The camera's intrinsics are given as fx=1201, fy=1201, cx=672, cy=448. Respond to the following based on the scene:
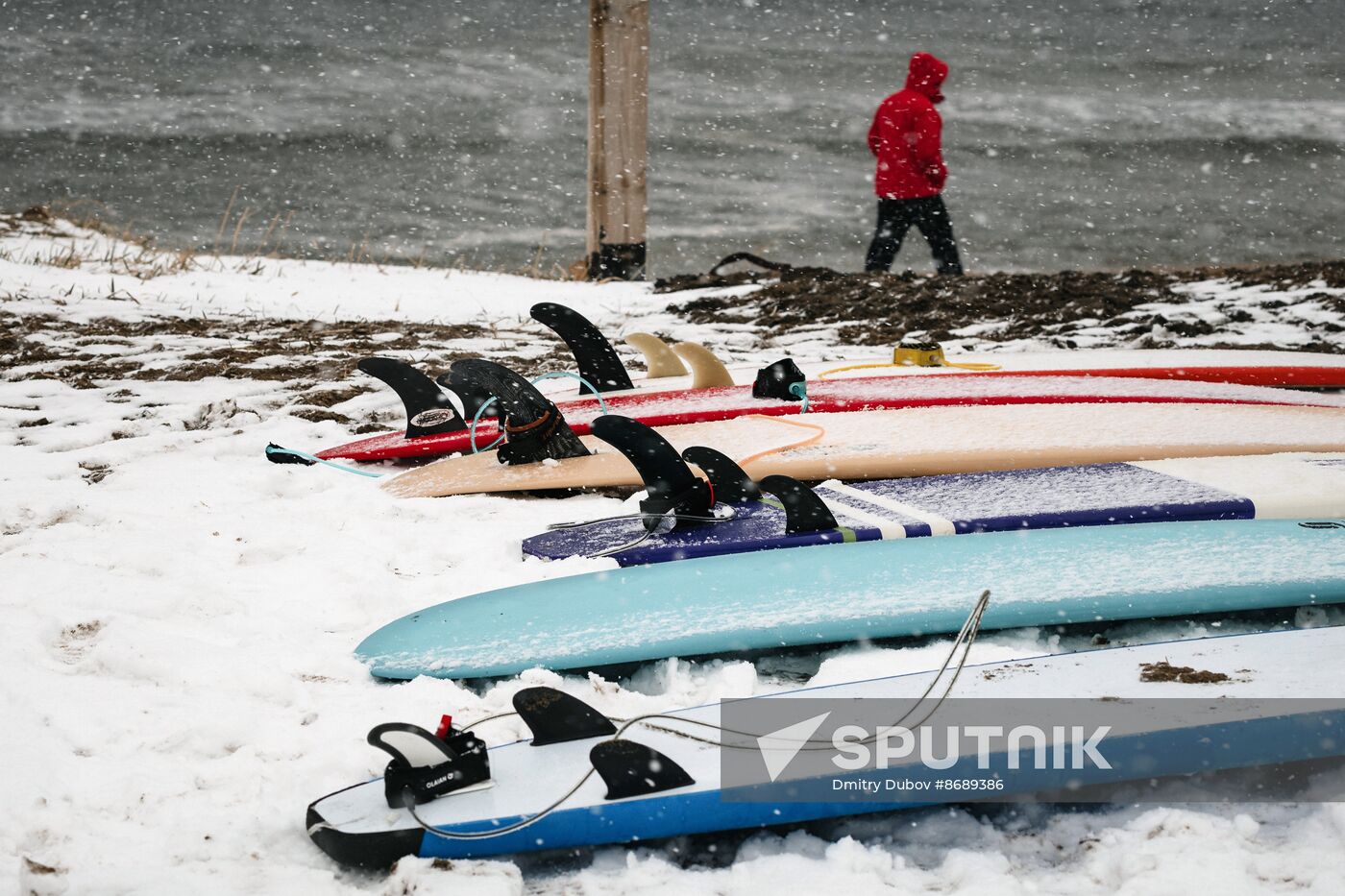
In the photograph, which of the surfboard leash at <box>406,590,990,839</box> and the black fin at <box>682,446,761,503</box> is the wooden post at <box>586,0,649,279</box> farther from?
the surfboard leash at <box>406,590,990,839</box>

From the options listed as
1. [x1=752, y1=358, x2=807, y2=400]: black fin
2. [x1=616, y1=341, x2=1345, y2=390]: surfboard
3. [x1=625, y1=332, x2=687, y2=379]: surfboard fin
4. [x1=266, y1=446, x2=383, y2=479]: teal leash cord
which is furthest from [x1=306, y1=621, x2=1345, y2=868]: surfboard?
[x1=625, y1=332, x2=687, y2=379]: surfboard fin

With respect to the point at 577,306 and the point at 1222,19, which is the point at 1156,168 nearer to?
the point at 1222,19

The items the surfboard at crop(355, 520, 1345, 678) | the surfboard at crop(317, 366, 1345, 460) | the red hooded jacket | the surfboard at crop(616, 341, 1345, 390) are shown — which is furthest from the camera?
the red hooded jacket

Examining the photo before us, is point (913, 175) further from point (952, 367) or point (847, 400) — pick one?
point (847, 400)

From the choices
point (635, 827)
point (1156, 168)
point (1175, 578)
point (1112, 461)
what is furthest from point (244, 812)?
point (1156, 168)

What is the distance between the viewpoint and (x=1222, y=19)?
56.9ft

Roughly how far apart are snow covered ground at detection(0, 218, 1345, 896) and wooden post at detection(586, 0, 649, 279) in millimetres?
2916

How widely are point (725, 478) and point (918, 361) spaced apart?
1445 mm

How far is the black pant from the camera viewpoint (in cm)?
641

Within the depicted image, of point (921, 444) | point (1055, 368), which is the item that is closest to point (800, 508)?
point (921, 444)

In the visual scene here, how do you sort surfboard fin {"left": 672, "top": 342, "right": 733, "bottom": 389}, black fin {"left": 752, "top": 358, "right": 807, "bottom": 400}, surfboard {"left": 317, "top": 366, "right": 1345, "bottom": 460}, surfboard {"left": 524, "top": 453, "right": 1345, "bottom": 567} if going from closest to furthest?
surfboard {"left": 524, "top": 453, "right": 1345, "bottom": 567}
surfboard {"left": 317, "top": 366, "right": 1345, "bottom": 460}
black fin {"left": 752, "top": 358, "right": 807, "bottom": 400}
surfboard fin {"left": 672, "top": 342, "right": 733, "bottom": 389}

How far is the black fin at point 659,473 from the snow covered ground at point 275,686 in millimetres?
244

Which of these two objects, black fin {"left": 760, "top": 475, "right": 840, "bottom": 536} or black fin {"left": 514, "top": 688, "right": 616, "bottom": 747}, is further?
black fin {"left": 760, "top": 475, "right": 840, "bottom": 536}

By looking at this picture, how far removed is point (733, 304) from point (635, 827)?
177 inches
